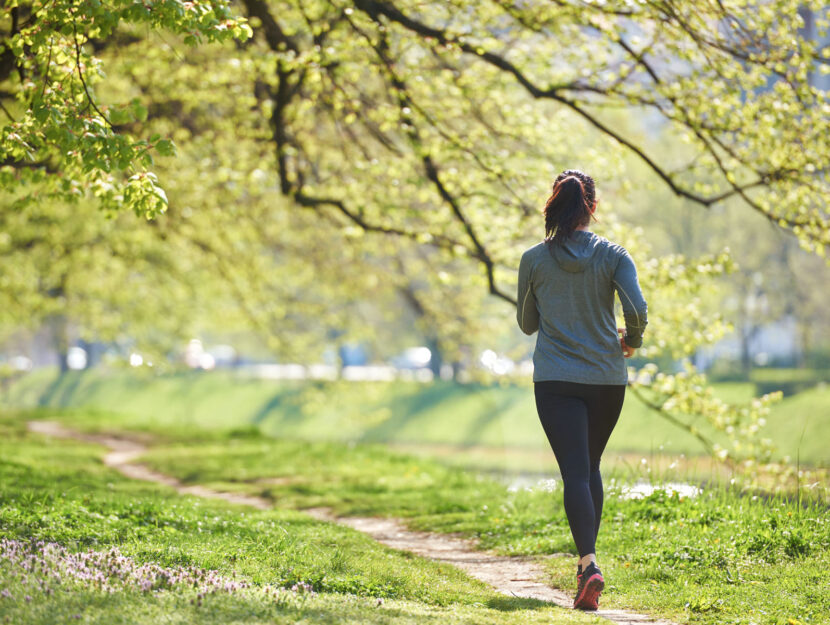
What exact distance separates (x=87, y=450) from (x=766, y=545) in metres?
12.8

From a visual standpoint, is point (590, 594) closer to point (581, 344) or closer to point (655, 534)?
point (581, 344)

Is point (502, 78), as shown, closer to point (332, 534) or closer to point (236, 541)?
point (332, 534)

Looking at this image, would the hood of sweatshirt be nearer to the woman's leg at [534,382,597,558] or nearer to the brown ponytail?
the brown ponytail

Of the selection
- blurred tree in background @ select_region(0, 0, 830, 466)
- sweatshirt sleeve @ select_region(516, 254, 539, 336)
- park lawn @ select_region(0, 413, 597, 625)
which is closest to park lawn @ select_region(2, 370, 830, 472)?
blurred tree in background @ select_region(0, 0, 830, 466)

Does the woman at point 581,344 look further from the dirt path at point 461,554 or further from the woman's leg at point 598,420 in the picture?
the dirt path at point 461,554

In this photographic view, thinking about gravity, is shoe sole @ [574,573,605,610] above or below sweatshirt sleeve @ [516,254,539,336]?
below

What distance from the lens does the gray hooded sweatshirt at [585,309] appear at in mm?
5359

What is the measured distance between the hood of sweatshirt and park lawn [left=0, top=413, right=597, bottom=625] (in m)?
2.02

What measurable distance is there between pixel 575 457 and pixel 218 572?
2.24 m

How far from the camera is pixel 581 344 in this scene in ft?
17.6

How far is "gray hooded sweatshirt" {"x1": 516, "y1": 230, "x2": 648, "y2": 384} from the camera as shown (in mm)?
5359

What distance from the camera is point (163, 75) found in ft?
45.1

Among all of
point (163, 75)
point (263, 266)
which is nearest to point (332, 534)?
point (163, 75)

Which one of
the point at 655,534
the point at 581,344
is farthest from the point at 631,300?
the point at 655,534
